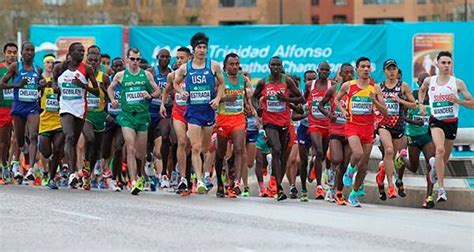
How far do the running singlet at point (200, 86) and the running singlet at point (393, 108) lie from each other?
252 cm

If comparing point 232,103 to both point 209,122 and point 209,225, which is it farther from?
point 209,225

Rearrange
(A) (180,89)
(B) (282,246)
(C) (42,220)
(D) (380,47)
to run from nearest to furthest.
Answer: (B) (282,246) < (C) (42,220) < (A) (180,89) < (D) (380,47)

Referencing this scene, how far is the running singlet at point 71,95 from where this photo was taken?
19609 mm

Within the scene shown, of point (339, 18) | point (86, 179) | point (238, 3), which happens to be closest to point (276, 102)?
point (86, 179)

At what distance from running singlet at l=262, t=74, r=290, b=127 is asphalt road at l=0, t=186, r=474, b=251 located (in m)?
1.42

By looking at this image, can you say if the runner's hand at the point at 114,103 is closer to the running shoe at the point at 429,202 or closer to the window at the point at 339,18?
the running shoe at the point at 429,202

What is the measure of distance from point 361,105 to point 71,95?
13.5 feet

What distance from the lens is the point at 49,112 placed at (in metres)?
20.8

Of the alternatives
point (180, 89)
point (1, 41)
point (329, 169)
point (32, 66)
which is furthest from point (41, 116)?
point (1, 41)

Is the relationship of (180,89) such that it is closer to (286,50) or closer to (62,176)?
(62,176)

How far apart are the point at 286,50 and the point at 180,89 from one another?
19.1m

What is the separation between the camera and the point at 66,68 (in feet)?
64.9

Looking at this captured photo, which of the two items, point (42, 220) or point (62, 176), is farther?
point (62, 176)

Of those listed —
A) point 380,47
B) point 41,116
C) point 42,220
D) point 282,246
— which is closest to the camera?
point 282,246
